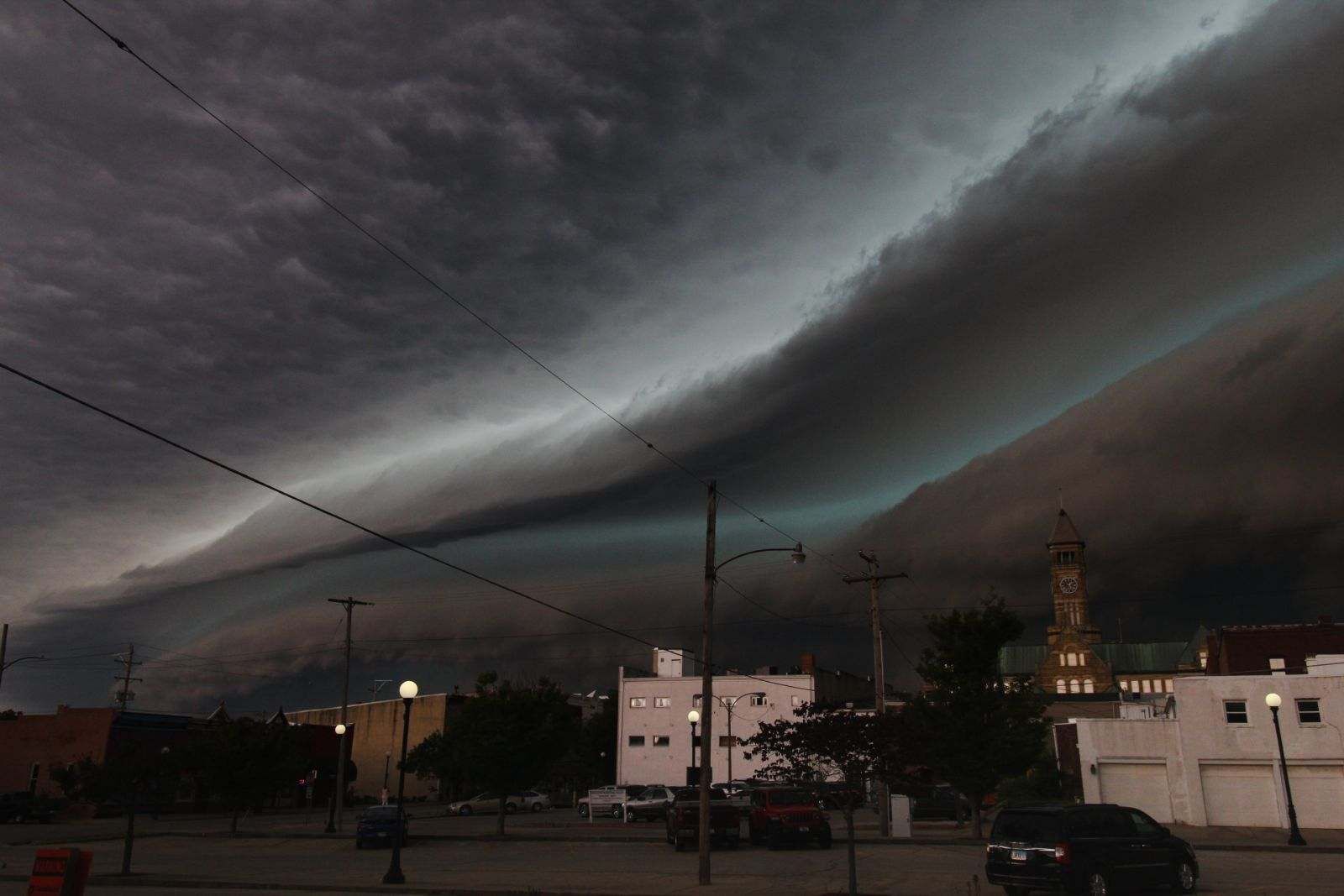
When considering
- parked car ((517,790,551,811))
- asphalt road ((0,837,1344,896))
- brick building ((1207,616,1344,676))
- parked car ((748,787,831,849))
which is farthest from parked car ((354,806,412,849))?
brick building ((1207,616,1344,676))

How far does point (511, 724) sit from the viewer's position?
44594 millimetres

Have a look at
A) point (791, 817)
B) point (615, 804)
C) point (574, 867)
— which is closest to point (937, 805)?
point (615, 804)

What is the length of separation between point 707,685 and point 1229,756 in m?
33.0

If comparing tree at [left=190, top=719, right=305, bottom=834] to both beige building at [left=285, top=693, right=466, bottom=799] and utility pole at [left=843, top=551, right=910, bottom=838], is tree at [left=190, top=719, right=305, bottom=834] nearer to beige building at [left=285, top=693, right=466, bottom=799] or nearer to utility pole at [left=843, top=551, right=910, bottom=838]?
utility pole at [left=843, top=551, right=910, bottom=838]

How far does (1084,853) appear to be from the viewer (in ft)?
62.1

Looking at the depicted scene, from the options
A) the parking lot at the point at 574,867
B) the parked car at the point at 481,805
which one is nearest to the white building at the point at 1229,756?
the parking lot at the point at 574,867

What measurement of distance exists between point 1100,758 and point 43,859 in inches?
1829

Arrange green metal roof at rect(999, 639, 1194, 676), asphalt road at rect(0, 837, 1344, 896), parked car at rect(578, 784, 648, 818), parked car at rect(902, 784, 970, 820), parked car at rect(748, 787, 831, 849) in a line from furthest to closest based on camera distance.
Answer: green metal roof at rect(999, 639, 1194, 676)
parked car at rect(578, 784, 648, 818)
parked car at rect(902, 784, 970, 820)
parked car at rect(748, 787, 831, 849)
asphalt road at rect(0, 837, 1344, 896)

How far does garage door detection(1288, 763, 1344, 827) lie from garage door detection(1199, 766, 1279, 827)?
97cm

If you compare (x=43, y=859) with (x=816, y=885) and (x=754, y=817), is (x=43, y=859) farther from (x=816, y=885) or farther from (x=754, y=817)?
(x=754, y=817)

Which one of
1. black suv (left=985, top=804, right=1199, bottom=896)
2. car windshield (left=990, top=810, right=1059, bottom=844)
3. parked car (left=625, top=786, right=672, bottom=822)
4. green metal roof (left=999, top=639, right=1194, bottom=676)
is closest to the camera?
black suv (left=985, top=804, right=1199, bottom=896)

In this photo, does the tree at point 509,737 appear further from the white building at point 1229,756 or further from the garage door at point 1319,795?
the garage door at point 1319,795

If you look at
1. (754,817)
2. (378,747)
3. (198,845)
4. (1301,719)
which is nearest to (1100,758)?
(1301,719)

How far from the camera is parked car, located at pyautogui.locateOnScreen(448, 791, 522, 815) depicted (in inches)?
2936
